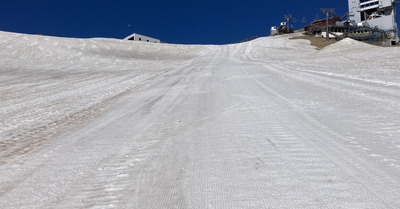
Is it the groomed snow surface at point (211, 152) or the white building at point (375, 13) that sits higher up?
the white building at point (375, 13)

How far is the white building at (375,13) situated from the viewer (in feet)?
274

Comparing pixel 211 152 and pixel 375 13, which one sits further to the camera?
pixel 375 13

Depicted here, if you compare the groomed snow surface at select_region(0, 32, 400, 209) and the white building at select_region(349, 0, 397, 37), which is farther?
the white building at select_region(349, 0, 397, 37)

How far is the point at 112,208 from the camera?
196 centimetres

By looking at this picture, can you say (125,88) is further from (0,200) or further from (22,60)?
(22,60)

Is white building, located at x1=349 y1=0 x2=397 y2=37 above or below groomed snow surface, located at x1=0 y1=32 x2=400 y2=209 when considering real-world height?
above

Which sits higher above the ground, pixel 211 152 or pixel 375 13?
pixel 375 13

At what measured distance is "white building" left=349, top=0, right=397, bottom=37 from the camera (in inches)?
3290

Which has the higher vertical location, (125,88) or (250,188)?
(125,88)

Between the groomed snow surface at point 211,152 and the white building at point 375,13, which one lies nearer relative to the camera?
the groomed snow surface at point 211,152

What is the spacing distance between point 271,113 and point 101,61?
703 inches

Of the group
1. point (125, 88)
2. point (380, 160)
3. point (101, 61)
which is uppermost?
point (101, 61)

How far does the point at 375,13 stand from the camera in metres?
88.6

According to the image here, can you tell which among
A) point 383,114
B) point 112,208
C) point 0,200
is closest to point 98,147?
point 0,200
